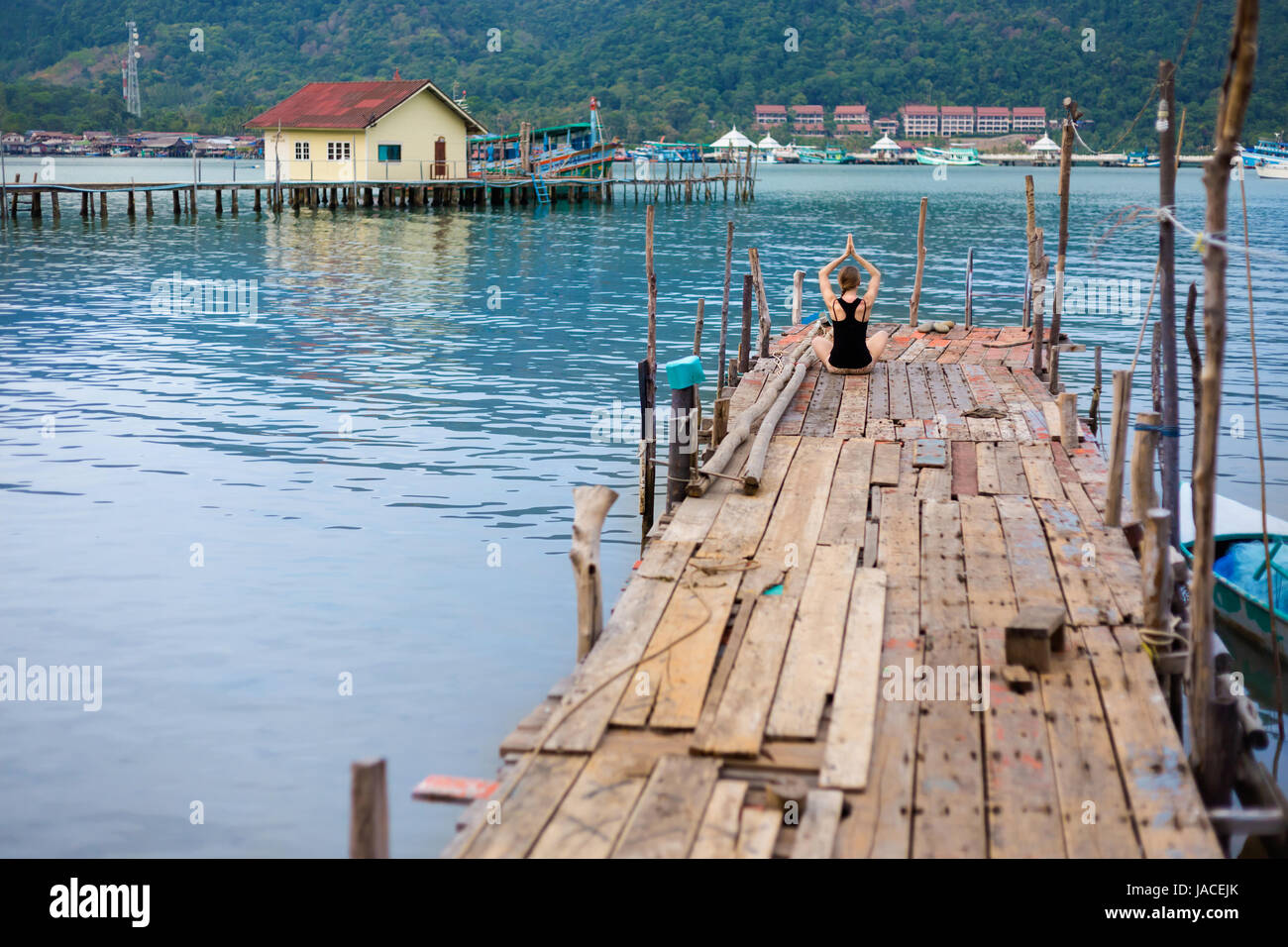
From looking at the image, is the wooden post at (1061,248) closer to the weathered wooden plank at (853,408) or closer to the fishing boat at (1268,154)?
the weathered wooden plank at (853,408)

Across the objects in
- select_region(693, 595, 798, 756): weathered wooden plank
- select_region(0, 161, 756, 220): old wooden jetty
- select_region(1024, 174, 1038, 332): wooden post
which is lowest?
select_region(693, 595, 798, 756): weathered wooden plank

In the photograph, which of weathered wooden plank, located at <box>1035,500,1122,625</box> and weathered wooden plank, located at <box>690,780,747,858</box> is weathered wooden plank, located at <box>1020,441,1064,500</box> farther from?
weathered wooden plank, located at <box>690,780,747,858</box>

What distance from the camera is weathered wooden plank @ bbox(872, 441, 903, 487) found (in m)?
11.5

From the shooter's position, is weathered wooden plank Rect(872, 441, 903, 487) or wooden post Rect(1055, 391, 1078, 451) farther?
wooden post Rect(1055, 391, 1078, 451)

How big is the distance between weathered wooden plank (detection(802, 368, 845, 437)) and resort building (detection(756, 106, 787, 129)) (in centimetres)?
18670

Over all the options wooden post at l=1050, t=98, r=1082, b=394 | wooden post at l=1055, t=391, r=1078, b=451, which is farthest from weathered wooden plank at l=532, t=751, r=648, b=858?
wooden post at l=1050, t=98, r=1082, b=394

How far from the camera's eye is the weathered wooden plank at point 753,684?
6.46 meters

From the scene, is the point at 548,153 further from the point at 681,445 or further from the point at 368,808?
the point at 368,808

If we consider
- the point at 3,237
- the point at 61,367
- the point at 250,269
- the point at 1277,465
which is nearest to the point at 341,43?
the point at 3,237

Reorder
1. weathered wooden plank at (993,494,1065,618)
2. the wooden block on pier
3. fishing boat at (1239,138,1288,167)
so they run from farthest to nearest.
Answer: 1. fishing boat at (1239,138,1288,167)
2. weathered wooden plank at (993,494,1065,618)
3. the wooden block on pier

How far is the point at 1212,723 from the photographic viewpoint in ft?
21.4

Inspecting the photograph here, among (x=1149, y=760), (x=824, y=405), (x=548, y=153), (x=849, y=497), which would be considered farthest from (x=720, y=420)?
(x=548, y=153)

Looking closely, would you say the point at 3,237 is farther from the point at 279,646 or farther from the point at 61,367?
the point at 279,646
